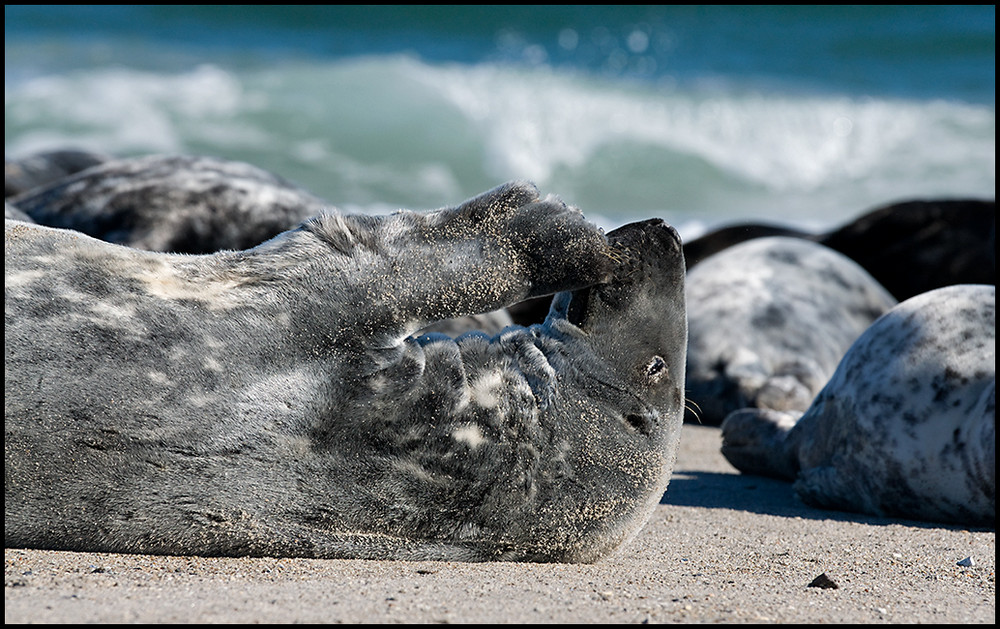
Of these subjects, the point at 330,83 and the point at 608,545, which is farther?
the point at 330,83

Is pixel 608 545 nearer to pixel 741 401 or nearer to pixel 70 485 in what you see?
pixel 70 485

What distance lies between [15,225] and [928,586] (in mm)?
2098

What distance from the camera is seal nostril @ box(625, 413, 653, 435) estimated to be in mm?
2367

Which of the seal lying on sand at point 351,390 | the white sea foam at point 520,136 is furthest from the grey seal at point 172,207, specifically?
the white sea foam at point 520,136

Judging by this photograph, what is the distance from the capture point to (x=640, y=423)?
7.79 ft

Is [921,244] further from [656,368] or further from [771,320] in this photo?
[656,368]

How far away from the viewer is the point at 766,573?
2330 millimetres

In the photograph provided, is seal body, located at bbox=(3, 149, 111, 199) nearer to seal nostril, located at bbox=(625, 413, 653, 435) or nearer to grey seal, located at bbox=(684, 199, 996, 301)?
grey seal, located at bbox=(684, 199, 996, 301)

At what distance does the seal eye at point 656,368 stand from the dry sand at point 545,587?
1.35 feet

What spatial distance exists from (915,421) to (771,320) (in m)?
2.10

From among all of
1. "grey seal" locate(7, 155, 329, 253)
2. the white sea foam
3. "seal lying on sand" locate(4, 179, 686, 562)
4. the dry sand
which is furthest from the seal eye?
the white sea foam

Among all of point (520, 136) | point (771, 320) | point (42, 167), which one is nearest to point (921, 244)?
point (771, 320)

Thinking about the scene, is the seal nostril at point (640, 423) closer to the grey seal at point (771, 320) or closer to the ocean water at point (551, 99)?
the grey seal at point (771, 320)

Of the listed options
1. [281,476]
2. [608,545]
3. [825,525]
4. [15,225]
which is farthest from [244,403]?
[825,525]
